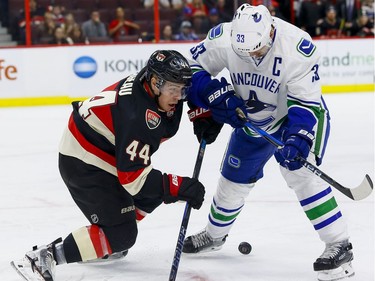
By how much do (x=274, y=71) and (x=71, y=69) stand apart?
18.6 ft

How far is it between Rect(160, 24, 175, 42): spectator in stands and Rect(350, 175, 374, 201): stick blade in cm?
606

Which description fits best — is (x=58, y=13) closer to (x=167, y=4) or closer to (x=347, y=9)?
(x=167, y=4)

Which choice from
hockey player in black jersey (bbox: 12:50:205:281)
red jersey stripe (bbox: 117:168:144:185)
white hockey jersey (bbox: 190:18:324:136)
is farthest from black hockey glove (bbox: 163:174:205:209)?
white hockey jersey (bbox: 190:18:324:136)

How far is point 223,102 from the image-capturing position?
3029 mm

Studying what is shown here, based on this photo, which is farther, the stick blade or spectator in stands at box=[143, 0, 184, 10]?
spectator in stands at box=[143, 0, 184, 10]

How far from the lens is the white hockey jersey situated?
2938 mm

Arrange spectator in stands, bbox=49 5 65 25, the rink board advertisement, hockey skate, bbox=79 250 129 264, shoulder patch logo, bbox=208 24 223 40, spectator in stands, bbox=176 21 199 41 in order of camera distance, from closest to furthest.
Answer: shoulder patch logo, bbox=208 24 223 40 < hockey skate, bbox=79 250 129 264 < the rink board advertisement < spectator in stands, bbox=49 5 65 25 < spectator in stands, bbox=176 21 199 41

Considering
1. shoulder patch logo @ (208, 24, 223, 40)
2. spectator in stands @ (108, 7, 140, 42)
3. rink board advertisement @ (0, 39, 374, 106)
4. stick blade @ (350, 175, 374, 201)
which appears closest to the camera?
stick blade @ (350, 175, 374, 201)

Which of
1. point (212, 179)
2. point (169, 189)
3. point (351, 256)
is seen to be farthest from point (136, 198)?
point (212, 179)

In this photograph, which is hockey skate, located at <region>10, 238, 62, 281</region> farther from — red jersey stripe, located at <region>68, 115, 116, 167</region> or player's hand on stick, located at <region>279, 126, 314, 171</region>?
player's hand on stick, located at <region>279, 126, 314, 171</region>

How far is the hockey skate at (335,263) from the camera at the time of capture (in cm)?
303

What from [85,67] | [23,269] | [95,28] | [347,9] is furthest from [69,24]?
[23,269]

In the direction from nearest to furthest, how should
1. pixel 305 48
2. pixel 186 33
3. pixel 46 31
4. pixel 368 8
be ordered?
pixel 305 48, pixel 46 31, pixel 186 33, pixel 368 8

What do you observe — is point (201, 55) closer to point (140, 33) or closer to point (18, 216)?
point (18, 216)
